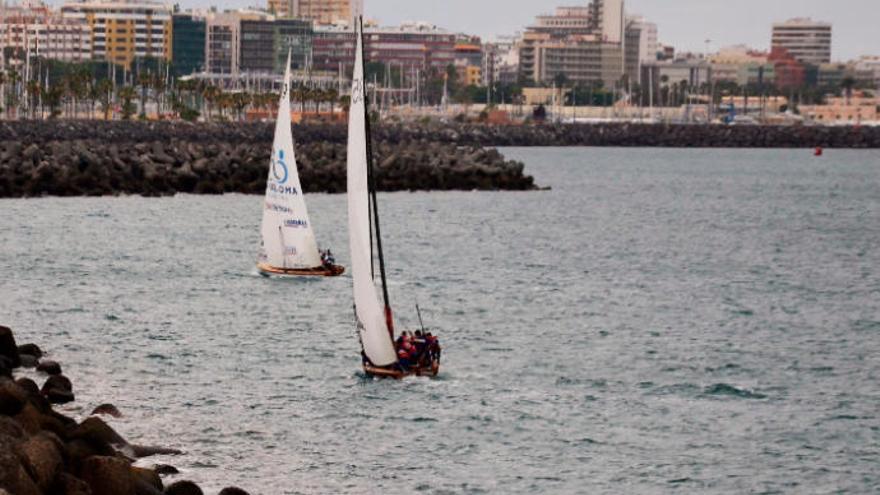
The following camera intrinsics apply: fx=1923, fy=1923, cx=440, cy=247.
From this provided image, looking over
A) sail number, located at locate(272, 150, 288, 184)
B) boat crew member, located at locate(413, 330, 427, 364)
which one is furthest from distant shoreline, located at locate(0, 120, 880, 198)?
boat crew member, located at locate(413, 330, 427, 364)

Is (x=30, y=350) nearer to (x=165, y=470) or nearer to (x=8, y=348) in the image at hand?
(x=8, y=348)

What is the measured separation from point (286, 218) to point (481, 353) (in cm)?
1357

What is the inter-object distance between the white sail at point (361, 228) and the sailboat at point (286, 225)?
18.0 m

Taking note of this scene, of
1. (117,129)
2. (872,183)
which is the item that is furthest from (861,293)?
(117,129)

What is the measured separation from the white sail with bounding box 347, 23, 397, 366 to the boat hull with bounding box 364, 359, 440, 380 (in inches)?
11.3

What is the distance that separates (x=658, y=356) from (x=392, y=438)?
41.8ft

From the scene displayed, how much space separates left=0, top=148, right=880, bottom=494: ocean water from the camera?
31.2 meters

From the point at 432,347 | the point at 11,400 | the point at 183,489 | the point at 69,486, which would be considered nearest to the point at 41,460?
the point at 69,486

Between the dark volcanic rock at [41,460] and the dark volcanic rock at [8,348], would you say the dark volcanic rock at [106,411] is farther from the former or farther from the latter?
the dark volcanic rock at [41,460]

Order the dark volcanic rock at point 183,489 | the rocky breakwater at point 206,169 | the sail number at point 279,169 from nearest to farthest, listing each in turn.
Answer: the dark volcanic rock at point 183,489 → the sail number at point 279,169 → the rocky breakwater at point 206,169

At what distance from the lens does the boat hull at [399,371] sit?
3788 centimetres

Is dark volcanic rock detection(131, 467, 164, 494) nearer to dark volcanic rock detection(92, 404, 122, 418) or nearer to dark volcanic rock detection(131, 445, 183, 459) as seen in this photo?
dark volcanic rock detection(131, 445, 183, 459)

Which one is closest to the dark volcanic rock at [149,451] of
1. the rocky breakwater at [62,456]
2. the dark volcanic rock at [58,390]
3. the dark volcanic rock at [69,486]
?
the rocky breakwater at [62,456]

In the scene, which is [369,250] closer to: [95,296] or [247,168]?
[95,296]
